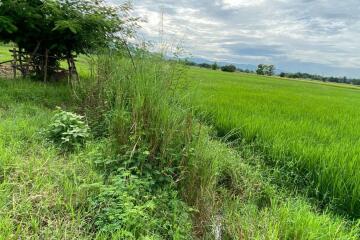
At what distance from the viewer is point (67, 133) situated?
3.93m

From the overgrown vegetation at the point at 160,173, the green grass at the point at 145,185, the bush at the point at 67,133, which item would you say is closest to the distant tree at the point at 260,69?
the overgrown vegetation at the point at 160,173

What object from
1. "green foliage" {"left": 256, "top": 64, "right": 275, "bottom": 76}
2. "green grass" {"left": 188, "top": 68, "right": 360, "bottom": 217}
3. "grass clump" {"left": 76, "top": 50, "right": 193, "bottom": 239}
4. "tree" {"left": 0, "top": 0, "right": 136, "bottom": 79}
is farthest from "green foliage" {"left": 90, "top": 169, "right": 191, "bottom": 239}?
"green foliage" {"left": 256, "top": 64, "right": 275, "bottom": 76}

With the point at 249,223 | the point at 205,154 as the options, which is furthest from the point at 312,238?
the point at 205,154

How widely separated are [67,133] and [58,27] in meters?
4.00

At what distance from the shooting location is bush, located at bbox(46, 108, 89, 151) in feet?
12.8

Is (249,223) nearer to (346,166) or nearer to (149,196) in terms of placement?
(149,196)

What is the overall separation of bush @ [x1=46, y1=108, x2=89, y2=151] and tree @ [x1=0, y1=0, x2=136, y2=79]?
312cm

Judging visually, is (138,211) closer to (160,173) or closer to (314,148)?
(160,173)

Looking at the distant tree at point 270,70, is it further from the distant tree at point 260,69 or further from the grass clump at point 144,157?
the grass clump at point 144,157

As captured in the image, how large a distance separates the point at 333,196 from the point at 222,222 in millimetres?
1357

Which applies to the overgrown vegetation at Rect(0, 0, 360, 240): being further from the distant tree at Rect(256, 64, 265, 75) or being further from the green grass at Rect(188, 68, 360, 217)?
the distant tree at Rect(256, 64, 265, 75)

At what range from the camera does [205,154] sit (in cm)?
327

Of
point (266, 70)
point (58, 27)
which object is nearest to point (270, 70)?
point (266, 70)

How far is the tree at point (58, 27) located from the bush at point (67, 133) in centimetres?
312
